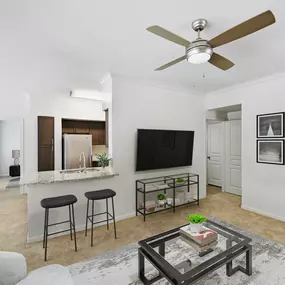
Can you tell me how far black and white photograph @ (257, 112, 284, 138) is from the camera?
11.5ft

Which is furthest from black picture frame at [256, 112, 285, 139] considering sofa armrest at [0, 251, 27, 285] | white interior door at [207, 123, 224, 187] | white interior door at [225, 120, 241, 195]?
sofa armrest at [0, 251, 27, 285]

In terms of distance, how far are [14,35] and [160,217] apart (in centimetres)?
355

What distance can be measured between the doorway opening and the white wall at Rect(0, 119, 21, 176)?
7.92 meters

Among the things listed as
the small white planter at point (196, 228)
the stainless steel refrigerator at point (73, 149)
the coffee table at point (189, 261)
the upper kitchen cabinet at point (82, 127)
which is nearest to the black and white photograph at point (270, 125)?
the coffee table at point (189, 261)

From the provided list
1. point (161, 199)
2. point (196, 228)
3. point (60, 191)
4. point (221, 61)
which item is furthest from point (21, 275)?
point (161, 199)

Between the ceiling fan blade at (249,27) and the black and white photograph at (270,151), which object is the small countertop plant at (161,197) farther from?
the ceiling fan blade at (249,27)

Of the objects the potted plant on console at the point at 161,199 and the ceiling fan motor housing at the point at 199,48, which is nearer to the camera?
the ceiling fan motor housing at the point at 199,48

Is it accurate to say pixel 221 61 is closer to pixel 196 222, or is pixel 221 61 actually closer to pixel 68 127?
pixel 196 222

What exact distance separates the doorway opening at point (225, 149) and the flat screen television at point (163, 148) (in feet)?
3.87

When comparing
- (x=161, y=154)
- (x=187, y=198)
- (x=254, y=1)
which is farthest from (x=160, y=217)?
(x=254, y=1)

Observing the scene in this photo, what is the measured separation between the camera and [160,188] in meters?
3.78

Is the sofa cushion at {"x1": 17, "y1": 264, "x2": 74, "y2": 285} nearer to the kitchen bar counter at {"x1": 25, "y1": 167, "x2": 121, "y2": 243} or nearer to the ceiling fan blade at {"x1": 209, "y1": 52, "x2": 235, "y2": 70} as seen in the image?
the kitchen bar counter at {"x1": 25, "y1": 167, "x2": 121, "y2": 243}

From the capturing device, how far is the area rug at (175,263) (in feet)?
6.52

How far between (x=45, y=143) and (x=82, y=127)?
1.23 m
